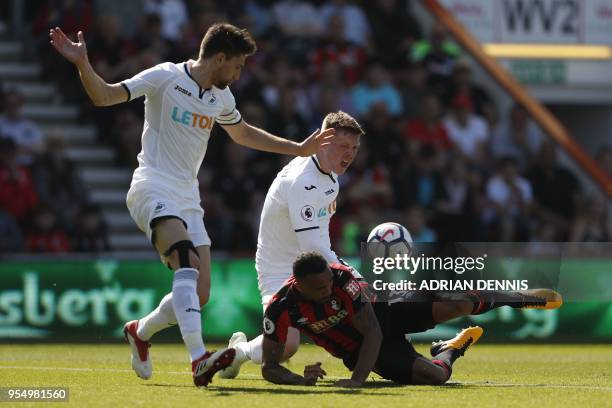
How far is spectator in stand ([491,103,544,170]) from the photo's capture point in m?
21.6

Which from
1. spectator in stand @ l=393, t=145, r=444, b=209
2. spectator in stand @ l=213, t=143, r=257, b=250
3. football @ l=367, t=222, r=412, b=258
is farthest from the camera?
spectator in stand @ l=393, t=145, r=444, b=209

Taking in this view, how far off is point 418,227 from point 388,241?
7633mm

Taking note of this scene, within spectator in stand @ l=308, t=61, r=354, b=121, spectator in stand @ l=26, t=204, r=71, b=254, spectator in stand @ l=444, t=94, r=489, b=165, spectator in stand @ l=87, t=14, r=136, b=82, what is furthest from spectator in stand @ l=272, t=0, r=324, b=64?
spectator in stand @ l=26, t=204, r=71, b=254

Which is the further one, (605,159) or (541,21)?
(541,21)

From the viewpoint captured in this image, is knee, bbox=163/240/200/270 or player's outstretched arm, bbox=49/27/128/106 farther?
knee, bbox=163/240/200/270

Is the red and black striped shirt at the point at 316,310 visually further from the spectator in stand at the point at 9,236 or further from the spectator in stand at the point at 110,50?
the spectator in stand at the point at 110,50

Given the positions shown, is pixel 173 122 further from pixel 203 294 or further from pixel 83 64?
pixel 203 294

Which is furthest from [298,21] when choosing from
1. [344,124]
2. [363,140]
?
[344,124]

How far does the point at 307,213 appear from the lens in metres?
9.87

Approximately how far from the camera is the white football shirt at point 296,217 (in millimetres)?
9844

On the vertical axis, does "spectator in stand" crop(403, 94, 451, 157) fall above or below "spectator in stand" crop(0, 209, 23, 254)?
above

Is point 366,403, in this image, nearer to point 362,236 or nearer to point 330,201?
point 330,201

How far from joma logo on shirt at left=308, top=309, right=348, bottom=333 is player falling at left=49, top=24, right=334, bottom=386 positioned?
2.55ft

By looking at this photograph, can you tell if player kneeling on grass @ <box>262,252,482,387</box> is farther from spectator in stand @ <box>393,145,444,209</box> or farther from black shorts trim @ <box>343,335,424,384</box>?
spectator in stand @ <box>393,145,444,209</box>
